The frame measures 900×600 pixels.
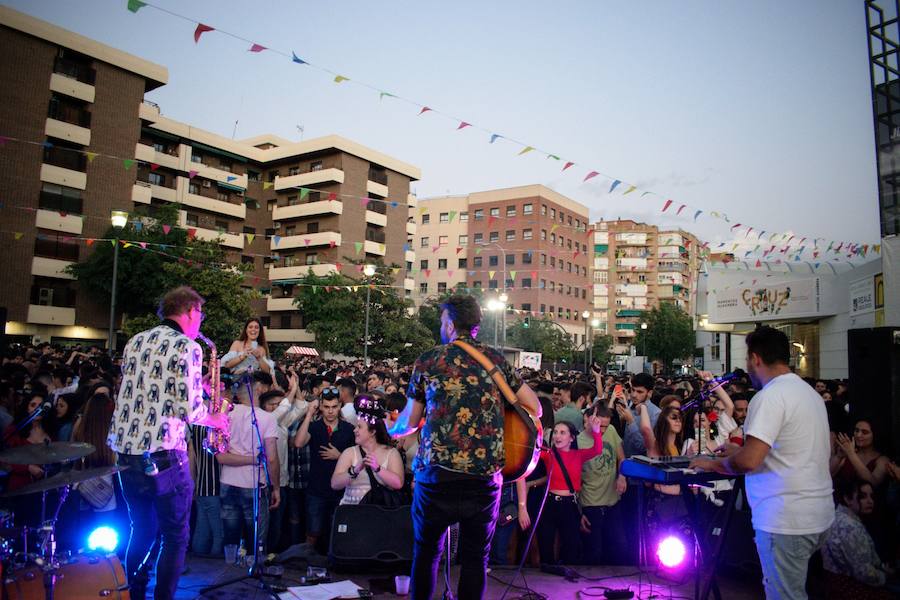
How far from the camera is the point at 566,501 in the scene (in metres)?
6.84

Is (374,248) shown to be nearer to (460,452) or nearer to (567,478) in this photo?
(567,478)

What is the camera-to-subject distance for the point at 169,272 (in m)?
37.5

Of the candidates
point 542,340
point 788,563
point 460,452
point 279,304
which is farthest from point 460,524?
point 279,304

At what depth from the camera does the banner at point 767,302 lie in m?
19.6

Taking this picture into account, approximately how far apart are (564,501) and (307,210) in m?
49.3

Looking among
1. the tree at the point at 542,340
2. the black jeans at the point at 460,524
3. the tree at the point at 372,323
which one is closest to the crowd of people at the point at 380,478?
the black jeans at the point at 460,524

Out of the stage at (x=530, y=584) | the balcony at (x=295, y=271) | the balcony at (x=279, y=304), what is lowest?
the stage at (x=530, y=584)

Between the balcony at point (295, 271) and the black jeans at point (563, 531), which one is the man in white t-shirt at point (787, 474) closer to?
the black jeans at point (563, 531)

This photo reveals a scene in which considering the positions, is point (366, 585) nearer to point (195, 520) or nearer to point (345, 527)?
point (345, 527)

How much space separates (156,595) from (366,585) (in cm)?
216

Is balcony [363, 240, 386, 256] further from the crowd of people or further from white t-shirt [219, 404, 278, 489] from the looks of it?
white t-shirt [219, 404, 278, 489]

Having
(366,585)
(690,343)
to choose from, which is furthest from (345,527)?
(690,343)

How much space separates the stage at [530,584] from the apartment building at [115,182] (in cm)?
2532

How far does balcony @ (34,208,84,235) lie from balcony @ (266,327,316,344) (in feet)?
56.9
